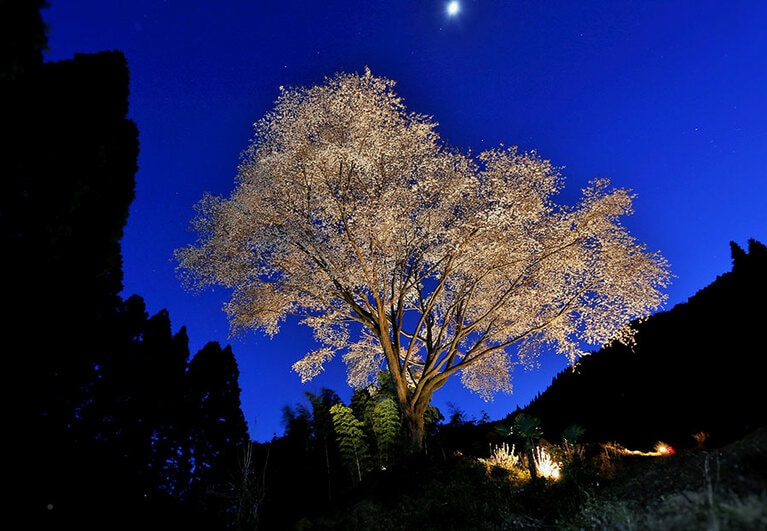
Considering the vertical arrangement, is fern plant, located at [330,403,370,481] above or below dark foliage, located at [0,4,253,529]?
below

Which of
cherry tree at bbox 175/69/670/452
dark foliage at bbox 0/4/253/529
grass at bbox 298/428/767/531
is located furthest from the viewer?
cherry tree at bbox 175/69/670/452

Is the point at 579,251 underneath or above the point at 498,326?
above

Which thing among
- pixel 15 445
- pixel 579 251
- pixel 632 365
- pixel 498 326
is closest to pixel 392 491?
pixel 498 326

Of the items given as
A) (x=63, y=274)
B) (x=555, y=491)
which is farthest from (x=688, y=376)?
(x=63, y=274)

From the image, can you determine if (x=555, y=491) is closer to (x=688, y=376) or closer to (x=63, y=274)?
(x=63, y=274)

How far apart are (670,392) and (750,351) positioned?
14.5 feet

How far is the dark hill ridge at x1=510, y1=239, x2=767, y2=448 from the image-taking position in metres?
15.1

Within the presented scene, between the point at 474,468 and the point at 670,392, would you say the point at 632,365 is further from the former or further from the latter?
the point at 474,468

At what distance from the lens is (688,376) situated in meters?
18.1

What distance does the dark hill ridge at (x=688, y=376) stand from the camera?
49.4ft

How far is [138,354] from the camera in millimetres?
17719

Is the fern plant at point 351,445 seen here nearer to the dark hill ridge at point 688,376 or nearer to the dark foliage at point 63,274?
the dark foliage at point 63,274

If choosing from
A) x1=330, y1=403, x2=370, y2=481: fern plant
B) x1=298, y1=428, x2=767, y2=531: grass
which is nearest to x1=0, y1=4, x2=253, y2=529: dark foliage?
x1=298, y1=428, x2=767, y2=531: grass

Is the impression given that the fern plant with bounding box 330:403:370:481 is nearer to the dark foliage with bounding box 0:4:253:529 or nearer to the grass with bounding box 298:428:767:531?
the dark foliage with bounding box 0:4:253:529
